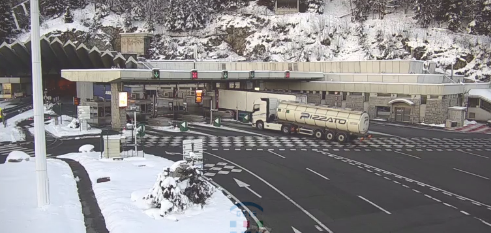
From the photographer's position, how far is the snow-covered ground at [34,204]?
14.7m

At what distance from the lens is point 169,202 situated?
16.3m

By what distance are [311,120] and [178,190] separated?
2245 centimetres

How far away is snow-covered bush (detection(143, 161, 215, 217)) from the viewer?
1647 cm

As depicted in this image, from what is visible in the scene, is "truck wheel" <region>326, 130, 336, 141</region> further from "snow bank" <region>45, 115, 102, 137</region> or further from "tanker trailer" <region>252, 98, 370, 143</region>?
"snow bank" <region>45, 115, 102, 137</region>

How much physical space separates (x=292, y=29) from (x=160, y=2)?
34.0 metres

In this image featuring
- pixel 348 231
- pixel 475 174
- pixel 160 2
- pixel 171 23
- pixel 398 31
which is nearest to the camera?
pixel 348 231

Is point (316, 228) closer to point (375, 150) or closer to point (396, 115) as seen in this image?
point (375, 150)

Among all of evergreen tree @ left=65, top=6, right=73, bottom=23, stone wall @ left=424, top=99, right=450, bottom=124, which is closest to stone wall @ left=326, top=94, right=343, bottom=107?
stone wall @ left=424, top=99, right=450, bottom=124

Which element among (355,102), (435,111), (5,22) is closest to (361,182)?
(435,111)

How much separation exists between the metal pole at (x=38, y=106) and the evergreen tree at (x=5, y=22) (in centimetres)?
8412

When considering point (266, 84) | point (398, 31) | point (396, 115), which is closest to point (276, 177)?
point (396, 115)

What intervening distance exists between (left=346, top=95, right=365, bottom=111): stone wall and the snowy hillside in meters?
21.2

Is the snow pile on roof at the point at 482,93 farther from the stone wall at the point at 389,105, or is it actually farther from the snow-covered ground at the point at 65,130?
the snow-covered ground at the point at 65,130

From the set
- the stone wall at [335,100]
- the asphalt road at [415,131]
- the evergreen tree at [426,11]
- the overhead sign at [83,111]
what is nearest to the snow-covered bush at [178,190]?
the overhead sign at [83,111]
